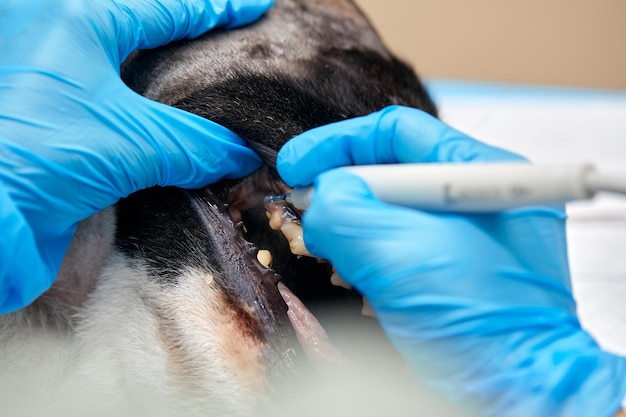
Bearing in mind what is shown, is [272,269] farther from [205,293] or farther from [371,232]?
[371,232]

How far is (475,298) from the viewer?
2.94ft

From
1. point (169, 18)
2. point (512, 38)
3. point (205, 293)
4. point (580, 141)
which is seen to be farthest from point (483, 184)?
point (512, 38)

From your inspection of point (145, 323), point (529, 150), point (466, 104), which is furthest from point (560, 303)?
point (466, 104)

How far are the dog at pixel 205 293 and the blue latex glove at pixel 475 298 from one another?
0.22 meters

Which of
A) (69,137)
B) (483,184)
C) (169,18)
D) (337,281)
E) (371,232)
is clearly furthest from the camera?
(169,18)

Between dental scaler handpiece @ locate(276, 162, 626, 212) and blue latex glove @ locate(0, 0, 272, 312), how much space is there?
377 mm

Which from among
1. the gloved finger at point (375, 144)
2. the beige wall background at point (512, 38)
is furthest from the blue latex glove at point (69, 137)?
the beige wall background at point (512, 38)

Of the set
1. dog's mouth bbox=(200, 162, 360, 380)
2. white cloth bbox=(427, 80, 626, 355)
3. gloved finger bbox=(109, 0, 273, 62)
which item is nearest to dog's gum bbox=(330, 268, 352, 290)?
dog's mouth bbox=(200, 162, 360, 380)

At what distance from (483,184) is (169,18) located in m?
0.81

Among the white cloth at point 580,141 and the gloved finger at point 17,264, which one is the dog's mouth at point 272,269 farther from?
the white cloth at point 580,141

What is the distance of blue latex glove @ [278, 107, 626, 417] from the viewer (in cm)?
88

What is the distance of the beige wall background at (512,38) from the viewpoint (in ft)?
9.34

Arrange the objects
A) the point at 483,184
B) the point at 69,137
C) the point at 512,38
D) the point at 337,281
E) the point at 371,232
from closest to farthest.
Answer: the point at 483,184 → the point at 371,232 → the point at 69,137 → the point at 337,281 → the point at 512,38

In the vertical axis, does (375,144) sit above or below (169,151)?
above
